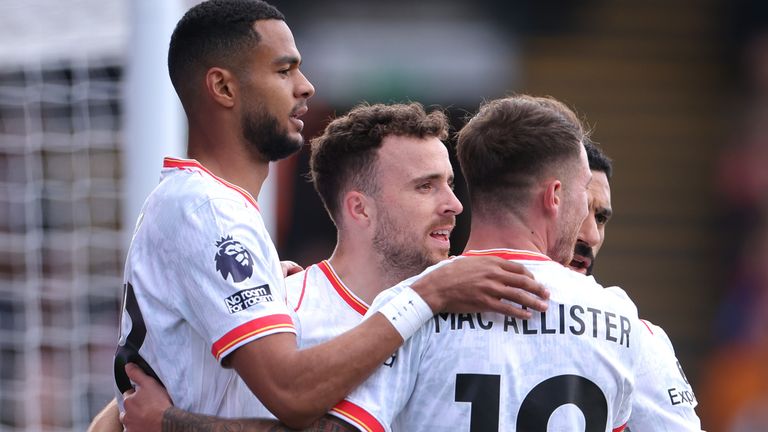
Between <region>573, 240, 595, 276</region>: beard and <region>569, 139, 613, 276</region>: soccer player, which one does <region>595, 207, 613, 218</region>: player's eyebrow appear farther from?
<region>573, 240, 595, 276</region>: beard

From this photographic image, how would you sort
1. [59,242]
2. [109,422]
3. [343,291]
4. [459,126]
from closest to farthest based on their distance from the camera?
[109,422] → [343,291] → [59,242] → [459,126]

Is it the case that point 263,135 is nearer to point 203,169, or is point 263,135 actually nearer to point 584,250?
point 203,169

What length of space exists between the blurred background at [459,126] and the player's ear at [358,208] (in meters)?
3.49

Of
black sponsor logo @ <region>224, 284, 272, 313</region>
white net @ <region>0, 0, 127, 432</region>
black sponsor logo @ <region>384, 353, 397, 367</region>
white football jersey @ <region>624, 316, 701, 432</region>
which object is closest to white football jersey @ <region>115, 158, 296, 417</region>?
black sponsor logo @ <region>224, 284, 272, 313</region>

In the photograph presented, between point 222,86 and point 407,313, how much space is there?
2.97 feet

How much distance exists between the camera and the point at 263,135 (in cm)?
321

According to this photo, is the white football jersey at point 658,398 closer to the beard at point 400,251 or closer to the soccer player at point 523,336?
the soccer player at point 523,336

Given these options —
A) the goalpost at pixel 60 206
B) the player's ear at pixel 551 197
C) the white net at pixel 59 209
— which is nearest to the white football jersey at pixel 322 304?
the player's ear at pixel 551 197

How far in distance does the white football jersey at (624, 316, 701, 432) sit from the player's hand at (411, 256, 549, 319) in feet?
1.57

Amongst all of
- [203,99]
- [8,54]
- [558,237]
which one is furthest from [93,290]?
[558,237]

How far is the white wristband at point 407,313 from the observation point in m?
2.78

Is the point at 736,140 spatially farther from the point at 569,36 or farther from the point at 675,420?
the point at 675,420

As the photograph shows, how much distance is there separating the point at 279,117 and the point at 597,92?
10.6 m

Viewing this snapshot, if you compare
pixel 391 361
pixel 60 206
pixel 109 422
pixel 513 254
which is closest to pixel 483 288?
pixel 513 254
